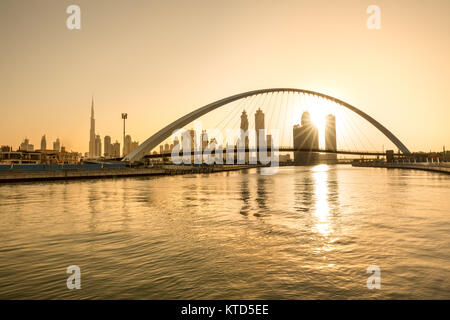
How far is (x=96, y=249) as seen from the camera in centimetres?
944

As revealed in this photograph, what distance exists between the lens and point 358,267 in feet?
24.4

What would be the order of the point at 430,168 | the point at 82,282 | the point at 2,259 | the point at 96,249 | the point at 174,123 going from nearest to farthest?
the point at 82,282 → the point at 2,259 → the point at 96,249 → the point at 430,168 → the point at 174,123

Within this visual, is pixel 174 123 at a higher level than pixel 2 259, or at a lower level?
higher

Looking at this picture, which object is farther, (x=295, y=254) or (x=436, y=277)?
(x=295, y=254)

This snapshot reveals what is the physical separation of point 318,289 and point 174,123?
3162 inches

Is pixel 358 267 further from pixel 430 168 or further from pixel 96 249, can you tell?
pixel 430 168

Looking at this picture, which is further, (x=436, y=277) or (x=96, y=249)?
(x=96, y=249)
